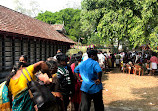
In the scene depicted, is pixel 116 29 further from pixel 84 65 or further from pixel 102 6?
pixel 84 65

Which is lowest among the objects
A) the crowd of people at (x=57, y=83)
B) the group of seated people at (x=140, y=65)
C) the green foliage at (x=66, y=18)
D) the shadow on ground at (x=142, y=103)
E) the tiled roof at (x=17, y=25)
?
the shadow on ground at (x=142, y=103)

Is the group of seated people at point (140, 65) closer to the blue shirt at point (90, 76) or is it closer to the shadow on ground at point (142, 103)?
the shadow on ground at point (142, 103)

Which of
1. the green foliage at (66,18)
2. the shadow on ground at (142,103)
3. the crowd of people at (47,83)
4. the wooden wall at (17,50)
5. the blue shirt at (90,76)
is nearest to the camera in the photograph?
the crowd of people at (47,83)

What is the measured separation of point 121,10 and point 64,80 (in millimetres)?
9415

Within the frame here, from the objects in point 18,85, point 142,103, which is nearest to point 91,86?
point 18,85

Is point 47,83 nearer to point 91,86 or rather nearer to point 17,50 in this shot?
point 91,86

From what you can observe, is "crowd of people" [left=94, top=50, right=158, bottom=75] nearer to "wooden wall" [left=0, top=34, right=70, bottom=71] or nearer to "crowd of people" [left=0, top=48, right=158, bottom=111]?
"wooden wall" [left=0, top=34, right=70, bottom=71]

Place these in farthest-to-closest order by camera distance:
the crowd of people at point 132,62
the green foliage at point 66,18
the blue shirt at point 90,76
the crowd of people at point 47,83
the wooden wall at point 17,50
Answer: the green foliage at point 66,18
the crowd of people at point 132,62
the wooden wall at point 17,50
the blue shirt at point 90,76
the crowd of people at point 47,83

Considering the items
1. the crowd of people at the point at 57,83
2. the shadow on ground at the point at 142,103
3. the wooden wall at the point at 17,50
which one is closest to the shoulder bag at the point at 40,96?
the crowd of people at the point at 57,83

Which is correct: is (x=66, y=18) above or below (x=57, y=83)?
above

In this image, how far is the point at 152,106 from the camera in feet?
17.6

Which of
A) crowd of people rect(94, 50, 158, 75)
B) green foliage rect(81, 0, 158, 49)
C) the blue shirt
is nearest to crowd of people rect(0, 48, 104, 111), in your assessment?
the blue shirt

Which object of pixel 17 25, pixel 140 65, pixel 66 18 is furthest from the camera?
pixel 66 18

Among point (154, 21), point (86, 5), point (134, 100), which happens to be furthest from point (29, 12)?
point (134, 100)
